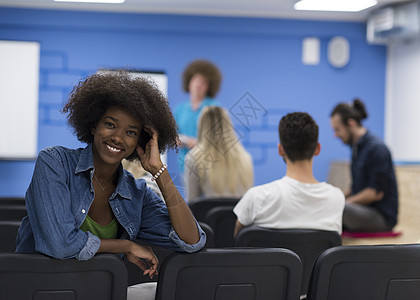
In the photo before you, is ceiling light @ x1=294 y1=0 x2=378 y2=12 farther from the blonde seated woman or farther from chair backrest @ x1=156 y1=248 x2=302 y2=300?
chair backrest @ x1=156 y1=248 x2=302 y2=300

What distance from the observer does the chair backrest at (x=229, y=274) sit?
149 cm

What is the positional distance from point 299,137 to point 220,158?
3.29ft

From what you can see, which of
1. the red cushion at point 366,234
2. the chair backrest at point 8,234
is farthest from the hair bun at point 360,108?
the chair backrest at point 8,234

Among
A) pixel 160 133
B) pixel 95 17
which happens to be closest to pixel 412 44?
pixel 95 17

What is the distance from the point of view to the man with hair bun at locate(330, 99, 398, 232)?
3928mm

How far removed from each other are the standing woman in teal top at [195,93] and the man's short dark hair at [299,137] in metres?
2.78

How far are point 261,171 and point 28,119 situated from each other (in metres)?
2.88

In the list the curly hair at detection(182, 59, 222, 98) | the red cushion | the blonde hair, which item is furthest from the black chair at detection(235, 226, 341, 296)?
the curly hair at detection(182, 59, 222, 98)

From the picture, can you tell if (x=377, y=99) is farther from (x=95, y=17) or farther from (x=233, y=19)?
(x=95, y=17)

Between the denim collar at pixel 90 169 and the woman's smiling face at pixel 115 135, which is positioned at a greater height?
the woman's smiling face at pixel 115 135

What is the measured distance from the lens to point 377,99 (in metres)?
7.29

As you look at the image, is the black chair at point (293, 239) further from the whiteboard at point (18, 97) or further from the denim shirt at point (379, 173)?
the whiteboard at point (18, 97)

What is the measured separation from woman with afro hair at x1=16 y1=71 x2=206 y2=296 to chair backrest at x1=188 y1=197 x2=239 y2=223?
1031mm

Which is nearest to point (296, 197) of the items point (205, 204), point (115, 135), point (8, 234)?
point (205, 204)
